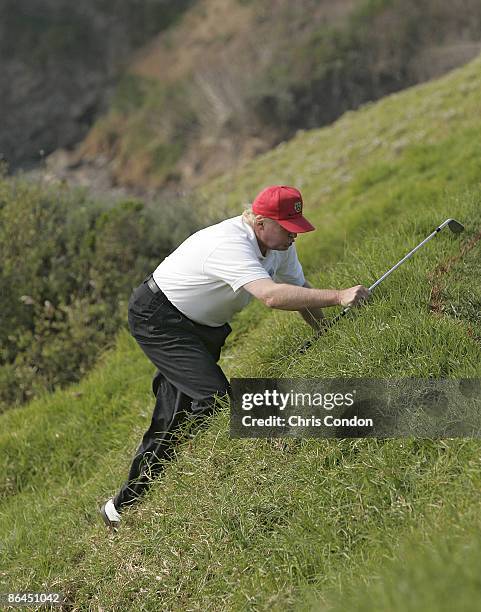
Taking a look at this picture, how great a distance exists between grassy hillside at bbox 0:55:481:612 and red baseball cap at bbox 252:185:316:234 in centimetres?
72

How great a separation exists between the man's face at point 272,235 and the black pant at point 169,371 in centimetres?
74

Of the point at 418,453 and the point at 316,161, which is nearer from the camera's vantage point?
the point at 418,453

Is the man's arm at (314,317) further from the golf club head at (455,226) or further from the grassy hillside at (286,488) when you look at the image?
the golf club head at (455,226)

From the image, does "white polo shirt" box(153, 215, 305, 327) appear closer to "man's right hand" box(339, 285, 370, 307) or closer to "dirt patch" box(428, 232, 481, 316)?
"man's right hand" box(339, 285, 370, 307)

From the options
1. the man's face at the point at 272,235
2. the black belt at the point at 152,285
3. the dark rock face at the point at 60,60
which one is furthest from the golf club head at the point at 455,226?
the dark rock face at the point at 60,60

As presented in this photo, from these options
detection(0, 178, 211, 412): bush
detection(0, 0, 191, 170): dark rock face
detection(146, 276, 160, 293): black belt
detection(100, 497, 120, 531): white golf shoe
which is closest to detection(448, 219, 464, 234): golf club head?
detection(146, 276, 160, 293): black belt

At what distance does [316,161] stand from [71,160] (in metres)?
24.2

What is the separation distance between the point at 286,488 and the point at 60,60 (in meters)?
44.2

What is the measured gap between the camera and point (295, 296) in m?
4.69

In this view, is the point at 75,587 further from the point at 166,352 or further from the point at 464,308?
the point at 464,308

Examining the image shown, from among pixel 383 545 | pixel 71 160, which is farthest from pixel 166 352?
pixel 71 160

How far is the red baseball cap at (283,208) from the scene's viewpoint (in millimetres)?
5008

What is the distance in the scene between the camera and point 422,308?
5324 millimetres

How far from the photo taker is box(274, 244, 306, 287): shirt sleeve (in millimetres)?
5566
